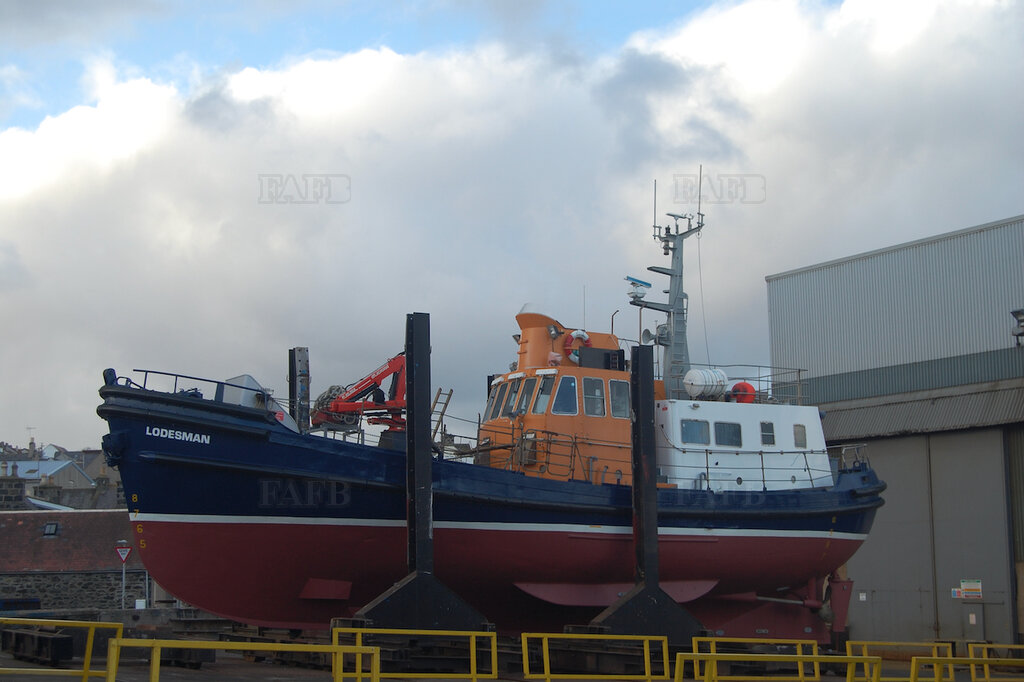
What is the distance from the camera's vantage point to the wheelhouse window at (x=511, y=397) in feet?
57.7

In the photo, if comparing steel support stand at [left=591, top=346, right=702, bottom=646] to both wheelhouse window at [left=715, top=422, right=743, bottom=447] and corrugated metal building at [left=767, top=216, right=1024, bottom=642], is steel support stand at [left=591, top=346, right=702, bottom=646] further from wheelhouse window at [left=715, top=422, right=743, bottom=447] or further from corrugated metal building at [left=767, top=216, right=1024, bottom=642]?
corrugated metal building at [left=767, top=216, right=1024, bottom=642]

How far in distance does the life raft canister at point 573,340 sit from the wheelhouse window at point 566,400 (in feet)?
1.92

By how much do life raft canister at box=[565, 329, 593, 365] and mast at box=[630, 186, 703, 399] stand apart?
1804 mm

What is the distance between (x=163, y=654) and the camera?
1448 cm

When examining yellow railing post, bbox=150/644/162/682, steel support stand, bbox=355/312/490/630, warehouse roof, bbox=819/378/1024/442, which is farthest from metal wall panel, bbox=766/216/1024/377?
yellow railing post, bbox=150/644/162/682

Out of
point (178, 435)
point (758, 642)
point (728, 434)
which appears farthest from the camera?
point (728, 434)

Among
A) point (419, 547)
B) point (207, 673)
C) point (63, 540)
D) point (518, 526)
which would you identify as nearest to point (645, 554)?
point (518, 526)

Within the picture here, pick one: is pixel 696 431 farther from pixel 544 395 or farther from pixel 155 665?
pixel 155 665

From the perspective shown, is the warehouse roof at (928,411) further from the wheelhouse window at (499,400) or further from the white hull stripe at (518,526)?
the wheelhouse window at (499,400)

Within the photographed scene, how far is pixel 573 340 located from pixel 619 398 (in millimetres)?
1263

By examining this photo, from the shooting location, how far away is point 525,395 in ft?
57.0

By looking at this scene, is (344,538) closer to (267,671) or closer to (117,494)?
(267,671)

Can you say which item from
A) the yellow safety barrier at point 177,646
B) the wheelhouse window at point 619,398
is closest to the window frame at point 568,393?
the wheelhouse window at point 619,398

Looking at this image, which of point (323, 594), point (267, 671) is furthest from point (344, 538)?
point (267, 671)
